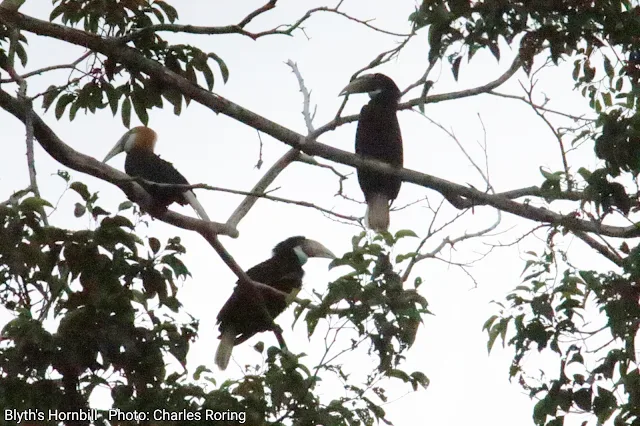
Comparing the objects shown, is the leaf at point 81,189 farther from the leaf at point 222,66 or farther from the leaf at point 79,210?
the leaf at point 222,66

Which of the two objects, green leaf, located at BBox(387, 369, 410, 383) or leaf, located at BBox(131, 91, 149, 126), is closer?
green leaf, located at BBox(387, 369, 410, 383)

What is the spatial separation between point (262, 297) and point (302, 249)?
111 cm

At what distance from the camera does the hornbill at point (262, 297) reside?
17.2ft

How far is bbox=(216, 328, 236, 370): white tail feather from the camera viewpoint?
18.3 feet

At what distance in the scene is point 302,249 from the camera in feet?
19.8

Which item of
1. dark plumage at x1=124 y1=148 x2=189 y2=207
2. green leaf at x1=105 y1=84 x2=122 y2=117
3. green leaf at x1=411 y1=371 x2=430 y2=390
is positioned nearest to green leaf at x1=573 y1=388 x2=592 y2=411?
green leaf at x1=411 y1=371 x2=430 y2=390

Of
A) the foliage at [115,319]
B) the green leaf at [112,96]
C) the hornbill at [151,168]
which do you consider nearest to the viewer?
the foliage at [115,319]

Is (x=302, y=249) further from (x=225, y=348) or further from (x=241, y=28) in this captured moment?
(x=241, y=28)

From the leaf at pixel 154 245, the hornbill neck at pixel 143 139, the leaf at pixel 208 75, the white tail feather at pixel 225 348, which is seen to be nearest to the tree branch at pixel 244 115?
the leaf at pixel 208 75

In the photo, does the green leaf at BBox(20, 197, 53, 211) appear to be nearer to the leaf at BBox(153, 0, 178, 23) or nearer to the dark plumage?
the leaf at BBox(153, 0, 178, 23)

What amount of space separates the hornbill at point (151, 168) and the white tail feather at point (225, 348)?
836 millimetres

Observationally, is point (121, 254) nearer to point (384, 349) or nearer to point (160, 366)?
point (160, 366)

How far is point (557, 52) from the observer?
296 centimetres

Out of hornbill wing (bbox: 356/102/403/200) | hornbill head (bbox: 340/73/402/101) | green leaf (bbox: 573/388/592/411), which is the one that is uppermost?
hornbill head (bbox: 340/73/402/101)
